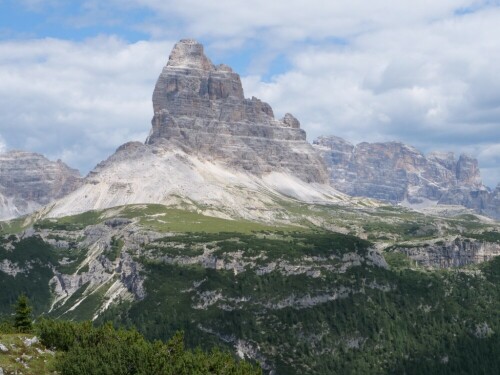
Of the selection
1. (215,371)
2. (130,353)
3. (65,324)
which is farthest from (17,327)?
(215,371)

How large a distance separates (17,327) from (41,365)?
46817 millimetres

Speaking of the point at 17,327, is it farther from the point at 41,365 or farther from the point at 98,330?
the point at 41,365

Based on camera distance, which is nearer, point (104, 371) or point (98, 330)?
point (104, 371)

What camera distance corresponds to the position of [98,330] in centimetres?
19012

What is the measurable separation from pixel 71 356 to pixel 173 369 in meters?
26.1

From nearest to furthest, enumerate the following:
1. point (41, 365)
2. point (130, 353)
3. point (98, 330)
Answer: point (41, 365) < point (130, 353) < point (98, 330)

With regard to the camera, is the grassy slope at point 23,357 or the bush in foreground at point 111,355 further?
the bush in foreground at point 111,355

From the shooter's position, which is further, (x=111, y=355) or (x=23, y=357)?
(x=111, y=355)

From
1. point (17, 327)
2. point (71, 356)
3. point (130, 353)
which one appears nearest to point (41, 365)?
point (71, 356)

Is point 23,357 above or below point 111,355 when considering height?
above

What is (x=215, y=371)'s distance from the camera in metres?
191

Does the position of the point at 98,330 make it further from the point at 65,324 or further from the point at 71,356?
the point at 71,356

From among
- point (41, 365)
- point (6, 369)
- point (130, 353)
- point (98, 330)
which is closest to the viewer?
point (6, 369)

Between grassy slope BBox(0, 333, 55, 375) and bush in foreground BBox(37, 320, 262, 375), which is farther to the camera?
bush in foreground BBox(37, 320, 262, 375)
